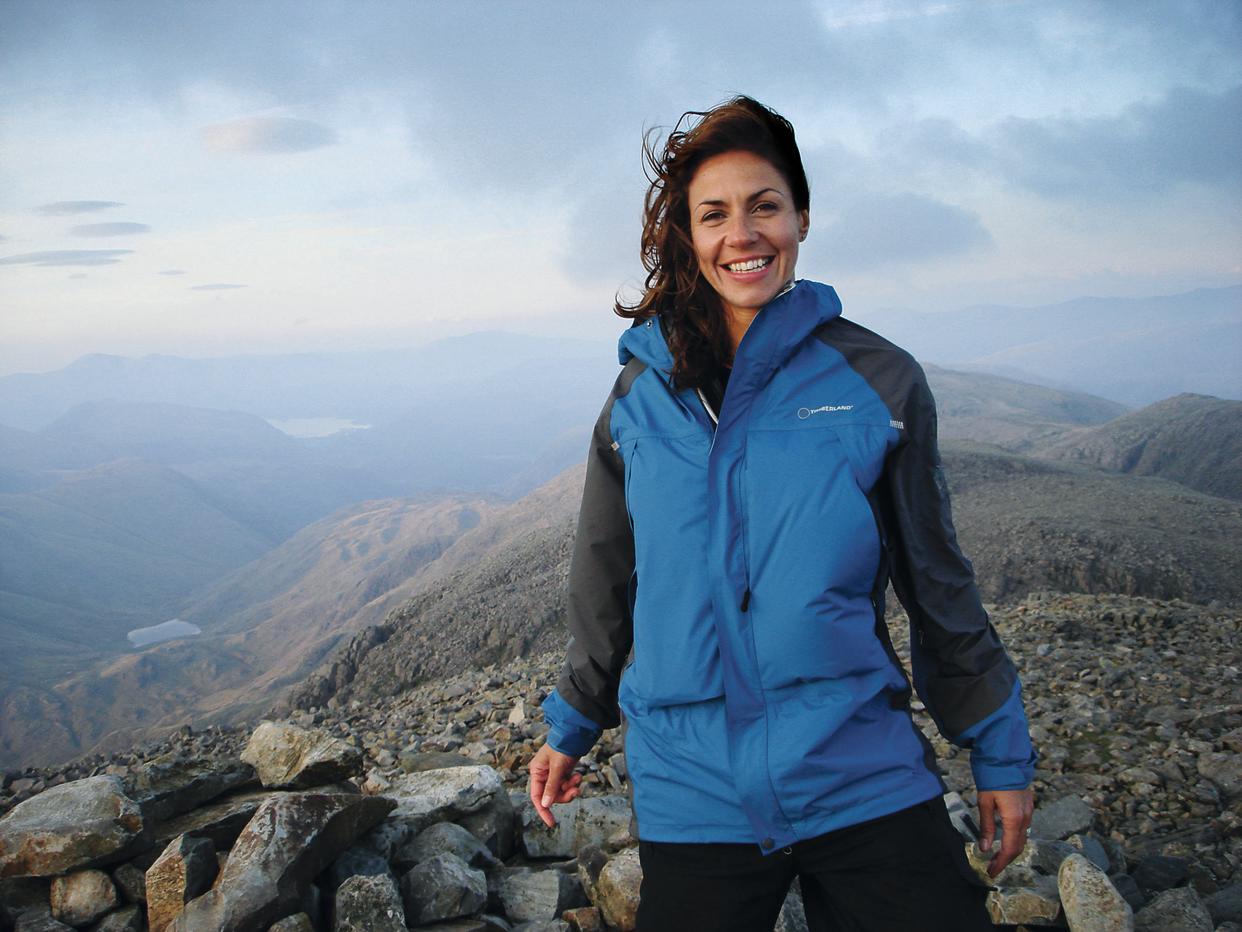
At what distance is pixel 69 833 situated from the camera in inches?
159

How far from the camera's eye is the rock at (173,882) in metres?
3.71

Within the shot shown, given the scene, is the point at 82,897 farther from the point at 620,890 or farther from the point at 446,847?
the point at 620,890

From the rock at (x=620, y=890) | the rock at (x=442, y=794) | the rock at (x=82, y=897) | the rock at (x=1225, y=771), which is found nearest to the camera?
the rock at (x=82, y=897)

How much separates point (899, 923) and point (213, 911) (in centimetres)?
300

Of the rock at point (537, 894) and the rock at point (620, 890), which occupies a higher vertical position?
the rock at point (620, 890)

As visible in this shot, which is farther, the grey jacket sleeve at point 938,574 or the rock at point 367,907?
the rock at point 367,907

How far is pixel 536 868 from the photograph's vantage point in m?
4.93

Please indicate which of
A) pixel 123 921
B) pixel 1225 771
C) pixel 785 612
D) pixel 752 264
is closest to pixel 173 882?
pixel 123 921

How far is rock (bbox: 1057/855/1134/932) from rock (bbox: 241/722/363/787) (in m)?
4.03

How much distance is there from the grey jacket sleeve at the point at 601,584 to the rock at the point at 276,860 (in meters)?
1.68

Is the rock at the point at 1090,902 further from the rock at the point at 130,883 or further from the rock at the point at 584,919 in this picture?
the rock at the point at 130,883

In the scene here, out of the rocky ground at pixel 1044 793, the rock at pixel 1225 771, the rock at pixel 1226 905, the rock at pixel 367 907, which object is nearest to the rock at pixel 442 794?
the rocky ground at pixel 1044 793

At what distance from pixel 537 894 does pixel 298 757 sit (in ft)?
5.95

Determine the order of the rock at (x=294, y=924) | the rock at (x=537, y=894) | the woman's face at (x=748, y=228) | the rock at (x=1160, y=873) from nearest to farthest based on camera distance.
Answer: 1. the woman's face at (x=748, y=228)
2. the rock at (x=294, y=924)
3. the rock at (x=537, y=894)
4. the rock at (x=1160, y=873)
